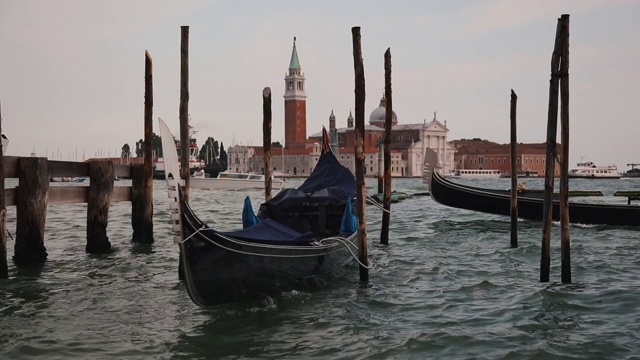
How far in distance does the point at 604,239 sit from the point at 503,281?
218 inches

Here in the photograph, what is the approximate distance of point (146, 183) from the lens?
10.2 m

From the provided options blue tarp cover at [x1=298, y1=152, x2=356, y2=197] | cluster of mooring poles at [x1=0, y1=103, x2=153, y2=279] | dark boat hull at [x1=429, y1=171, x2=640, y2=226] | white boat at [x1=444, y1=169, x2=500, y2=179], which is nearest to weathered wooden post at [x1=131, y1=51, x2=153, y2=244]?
cluster of mooring poles at [x1=0, y1=103, x2=153, y2=279]

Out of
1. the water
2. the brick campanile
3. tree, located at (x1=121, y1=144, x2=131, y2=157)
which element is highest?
the brick campanile

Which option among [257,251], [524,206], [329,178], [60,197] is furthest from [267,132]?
[524,206]

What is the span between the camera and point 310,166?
9200 cm

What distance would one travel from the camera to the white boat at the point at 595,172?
93.9 m

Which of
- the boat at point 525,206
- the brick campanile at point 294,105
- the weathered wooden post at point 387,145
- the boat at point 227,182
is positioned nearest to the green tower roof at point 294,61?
the brick campanile at point 294,105

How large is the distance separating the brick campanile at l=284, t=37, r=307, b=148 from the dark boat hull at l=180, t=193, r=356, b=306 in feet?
274

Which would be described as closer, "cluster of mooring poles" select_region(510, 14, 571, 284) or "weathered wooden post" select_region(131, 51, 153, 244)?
"cluster of mooring poles" select_region(510, 14, 571, 284)

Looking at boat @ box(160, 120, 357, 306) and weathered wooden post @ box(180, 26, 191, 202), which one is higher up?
weathered wooden post @ box(180, 26, 191, 202)

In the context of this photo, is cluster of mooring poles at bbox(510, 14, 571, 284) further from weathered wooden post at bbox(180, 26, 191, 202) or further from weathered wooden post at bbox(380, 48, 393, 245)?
weathered wooden post at bbox(180, 26, 191, 202)

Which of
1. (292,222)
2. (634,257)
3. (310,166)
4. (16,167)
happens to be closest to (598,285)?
(634,257)

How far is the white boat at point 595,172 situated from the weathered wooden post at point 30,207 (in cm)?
9145

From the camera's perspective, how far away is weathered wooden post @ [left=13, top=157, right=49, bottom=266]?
8.24 m
